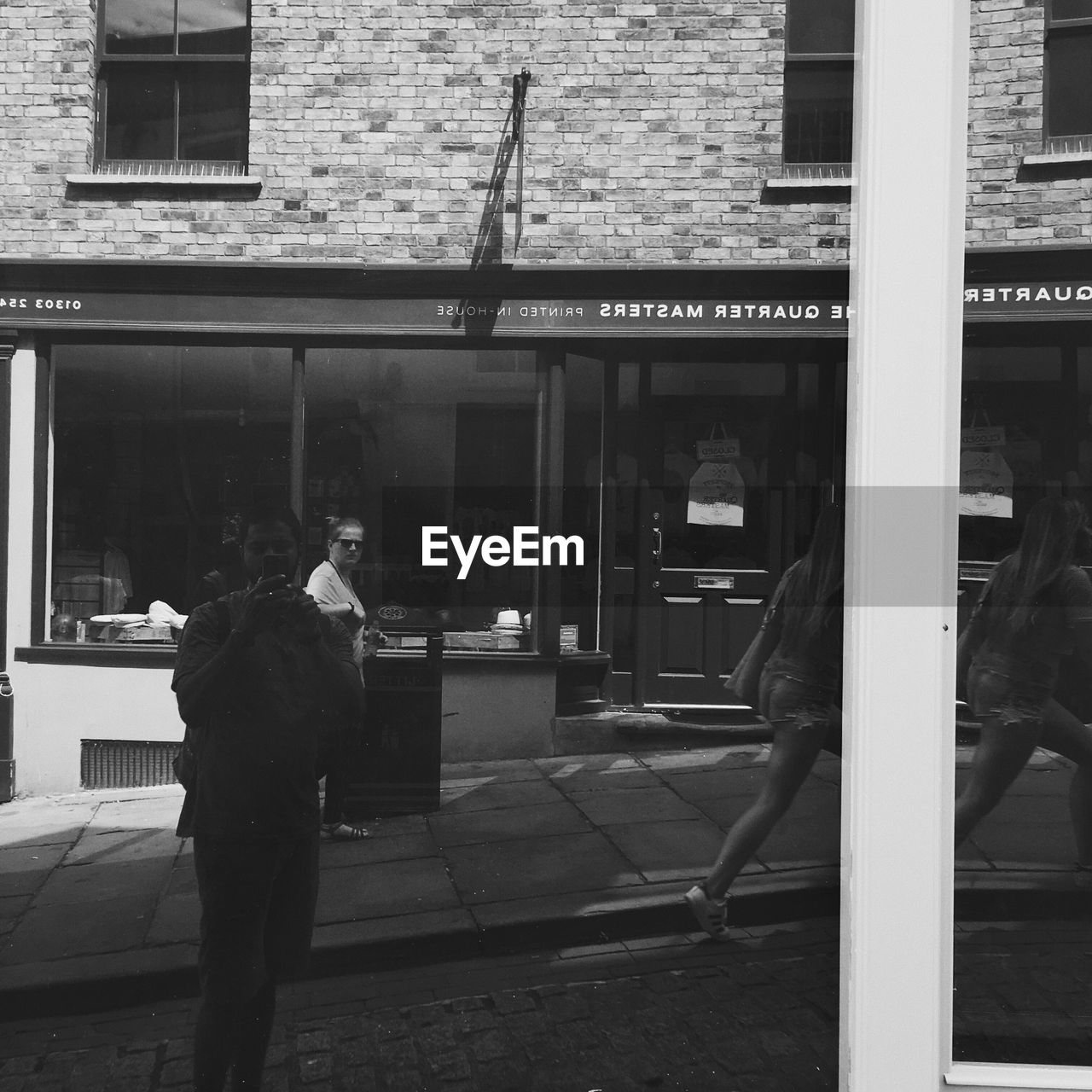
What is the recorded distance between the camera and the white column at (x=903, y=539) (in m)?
1.73

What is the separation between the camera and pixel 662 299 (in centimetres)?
170

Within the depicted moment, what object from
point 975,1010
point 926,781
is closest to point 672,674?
point 926,781

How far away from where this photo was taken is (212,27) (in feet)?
5.55

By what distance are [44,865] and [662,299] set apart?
1581mm

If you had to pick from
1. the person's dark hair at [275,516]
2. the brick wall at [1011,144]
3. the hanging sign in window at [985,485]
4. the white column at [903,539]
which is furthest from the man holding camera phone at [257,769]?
the brick wall at [1011,144]

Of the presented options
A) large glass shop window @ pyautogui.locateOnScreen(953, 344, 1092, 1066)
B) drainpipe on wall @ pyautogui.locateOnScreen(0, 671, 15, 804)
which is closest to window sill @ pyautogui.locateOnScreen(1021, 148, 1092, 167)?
large glass shop window @ pyautogui.locateOnScreen(953, 344, 1092, 1066)

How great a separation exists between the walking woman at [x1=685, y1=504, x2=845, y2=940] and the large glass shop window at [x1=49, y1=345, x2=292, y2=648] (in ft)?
3.31

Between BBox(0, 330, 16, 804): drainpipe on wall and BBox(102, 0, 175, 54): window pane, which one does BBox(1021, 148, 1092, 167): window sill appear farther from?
BBox(0, 330, 16, 804): drainpipe on wall

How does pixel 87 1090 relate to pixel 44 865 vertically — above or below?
below

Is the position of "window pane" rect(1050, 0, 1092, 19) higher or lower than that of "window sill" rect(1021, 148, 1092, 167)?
higher

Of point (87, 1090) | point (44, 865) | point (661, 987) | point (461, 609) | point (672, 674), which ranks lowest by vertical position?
point (87, 1090)

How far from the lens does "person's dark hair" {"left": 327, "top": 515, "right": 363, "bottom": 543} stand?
1.72m

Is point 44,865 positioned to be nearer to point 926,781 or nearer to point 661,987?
point 661,987

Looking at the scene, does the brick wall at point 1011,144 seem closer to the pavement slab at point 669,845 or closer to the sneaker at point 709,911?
the pavement slab at point 669,845
